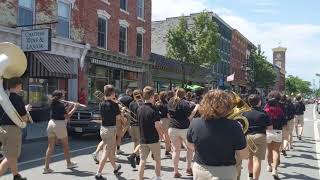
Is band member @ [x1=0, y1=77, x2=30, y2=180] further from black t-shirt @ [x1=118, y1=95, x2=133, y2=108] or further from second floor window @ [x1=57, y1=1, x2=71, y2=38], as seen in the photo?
second floor window @ [x1=57, y1=1, x2=71, y2=38]

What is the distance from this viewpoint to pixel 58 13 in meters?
23.0

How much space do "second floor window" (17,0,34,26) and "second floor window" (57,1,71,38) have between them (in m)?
2.12

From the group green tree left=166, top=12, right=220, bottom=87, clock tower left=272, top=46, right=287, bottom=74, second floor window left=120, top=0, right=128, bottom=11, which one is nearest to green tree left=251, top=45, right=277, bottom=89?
green tree left=166, top=12, right=220, bottom=87

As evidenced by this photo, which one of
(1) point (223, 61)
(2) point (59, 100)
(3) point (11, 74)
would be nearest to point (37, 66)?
(2) point (59, 100)

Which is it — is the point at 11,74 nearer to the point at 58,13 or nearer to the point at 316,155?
the point at 316,155

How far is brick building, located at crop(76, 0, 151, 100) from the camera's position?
25484 millimetres

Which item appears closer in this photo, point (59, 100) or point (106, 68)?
point (59, 100)

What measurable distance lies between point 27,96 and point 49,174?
12046mm

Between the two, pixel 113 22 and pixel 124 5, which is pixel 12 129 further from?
pixel 124 5

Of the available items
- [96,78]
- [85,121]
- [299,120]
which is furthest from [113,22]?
[299,120]

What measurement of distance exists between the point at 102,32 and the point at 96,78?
Result: 8.62ft

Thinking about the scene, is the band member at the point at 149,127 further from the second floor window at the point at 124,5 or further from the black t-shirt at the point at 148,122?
the second floor window at the point at 124,5

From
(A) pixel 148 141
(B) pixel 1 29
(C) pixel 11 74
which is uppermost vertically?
(B) pixel 1 29

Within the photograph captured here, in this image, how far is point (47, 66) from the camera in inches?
813
